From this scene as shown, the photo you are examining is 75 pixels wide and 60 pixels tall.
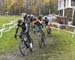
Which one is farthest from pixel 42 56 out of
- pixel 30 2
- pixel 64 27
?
pixel 30 2

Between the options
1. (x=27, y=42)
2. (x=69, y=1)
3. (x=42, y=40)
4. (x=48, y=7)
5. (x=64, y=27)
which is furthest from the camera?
(x=48, y=7)

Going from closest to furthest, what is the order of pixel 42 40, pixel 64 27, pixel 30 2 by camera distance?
pixel 42 40 < pixel 64 27 < pixel 30 2

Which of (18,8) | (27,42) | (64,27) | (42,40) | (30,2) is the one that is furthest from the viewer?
(30,2)

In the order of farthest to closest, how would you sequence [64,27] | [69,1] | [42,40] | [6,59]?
[69,1]
[64,27]
[42,40]
[6,59]

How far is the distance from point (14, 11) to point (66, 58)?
364 feet

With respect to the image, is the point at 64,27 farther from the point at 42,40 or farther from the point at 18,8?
the point at 18,8

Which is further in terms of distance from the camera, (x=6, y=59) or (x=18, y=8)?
(x=18, y=8)

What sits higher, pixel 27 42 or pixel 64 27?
pixel 27 42

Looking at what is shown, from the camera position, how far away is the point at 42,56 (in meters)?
13.9

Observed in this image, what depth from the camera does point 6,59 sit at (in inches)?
519

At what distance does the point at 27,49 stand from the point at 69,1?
51.9m

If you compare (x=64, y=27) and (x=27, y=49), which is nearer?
(x=27, y=49)

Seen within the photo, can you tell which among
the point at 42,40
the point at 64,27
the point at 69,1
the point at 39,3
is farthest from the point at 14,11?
the point at 42,40

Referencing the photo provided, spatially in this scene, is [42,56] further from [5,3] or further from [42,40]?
[5,3]
